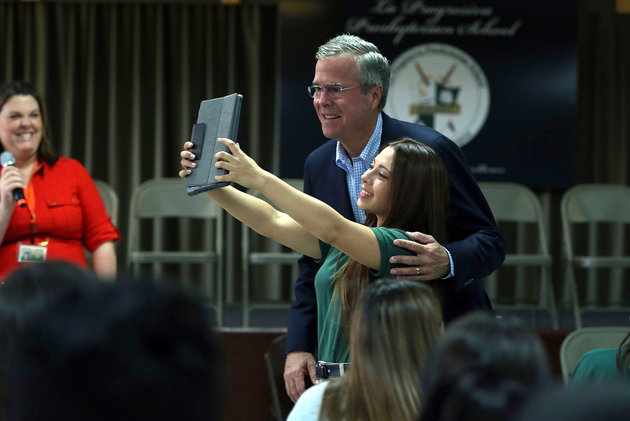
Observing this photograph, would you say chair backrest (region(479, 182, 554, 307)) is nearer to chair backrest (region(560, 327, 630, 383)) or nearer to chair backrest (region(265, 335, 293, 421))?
chair backrest (region(265, 335, 293, 421))

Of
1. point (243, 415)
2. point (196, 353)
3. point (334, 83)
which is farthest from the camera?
point (243, 415)

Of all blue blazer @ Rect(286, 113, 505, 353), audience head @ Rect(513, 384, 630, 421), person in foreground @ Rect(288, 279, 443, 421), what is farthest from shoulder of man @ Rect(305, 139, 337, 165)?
audience head @ Rect(513, 384, 630, 421)

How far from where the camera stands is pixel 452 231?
2479 mm

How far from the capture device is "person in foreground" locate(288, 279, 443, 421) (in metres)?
1.19

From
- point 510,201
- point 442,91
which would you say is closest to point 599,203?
point 510,201

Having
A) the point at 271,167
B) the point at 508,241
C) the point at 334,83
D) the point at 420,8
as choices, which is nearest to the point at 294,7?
the point at 420,8

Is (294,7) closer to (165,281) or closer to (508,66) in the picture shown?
(508,66)

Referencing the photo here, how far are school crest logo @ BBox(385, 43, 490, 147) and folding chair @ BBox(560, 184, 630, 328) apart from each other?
36.7 inches

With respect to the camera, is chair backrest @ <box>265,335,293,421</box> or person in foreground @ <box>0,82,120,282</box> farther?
person in foreground @ <box>0,82,120,282</box>

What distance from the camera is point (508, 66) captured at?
609 cm

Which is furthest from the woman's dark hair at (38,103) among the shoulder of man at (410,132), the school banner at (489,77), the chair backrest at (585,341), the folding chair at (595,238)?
the folding chair at (595,238)

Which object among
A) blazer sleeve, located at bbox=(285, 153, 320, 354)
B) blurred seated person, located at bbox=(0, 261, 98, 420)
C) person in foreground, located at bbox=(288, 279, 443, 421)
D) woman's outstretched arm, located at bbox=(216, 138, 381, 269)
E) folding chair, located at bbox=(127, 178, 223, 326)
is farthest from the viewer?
folding chair, located at bbox=(127, 178, 223, 326)

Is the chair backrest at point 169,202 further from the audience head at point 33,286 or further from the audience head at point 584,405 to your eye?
the audience head at point 584,405

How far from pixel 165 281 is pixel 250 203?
1764mm
